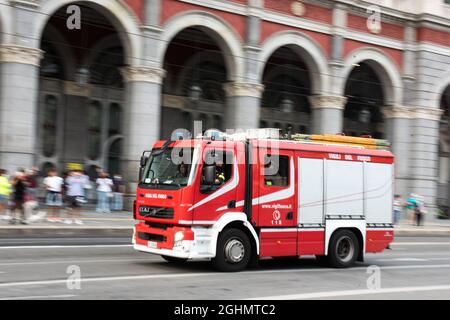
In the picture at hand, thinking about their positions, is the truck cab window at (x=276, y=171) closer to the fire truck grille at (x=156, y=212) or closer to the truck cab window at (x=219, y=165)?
the truck cab window at (x=219, y=165)

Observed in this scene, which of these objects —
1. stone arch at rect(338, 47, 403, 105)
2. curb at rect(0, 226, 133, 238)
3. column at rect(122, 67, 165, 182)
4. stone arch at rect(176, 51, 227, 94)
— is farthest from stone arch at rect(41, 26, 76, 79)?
stone arch at rect(338, 47, 403, 105)

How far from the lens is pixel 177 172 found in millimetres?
12055

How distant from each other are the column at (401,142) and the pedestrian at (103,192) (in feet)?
54.3

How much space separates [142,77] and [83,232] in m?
8.45

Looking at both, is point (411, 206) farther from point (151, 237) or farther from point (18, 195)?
point (151, 237)

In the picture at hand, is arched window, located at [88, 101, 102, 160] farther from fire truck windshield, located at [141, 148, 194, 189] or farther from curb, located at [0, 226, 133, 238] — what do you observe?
fire truck windshield, located at [141, 148, 194, 189]

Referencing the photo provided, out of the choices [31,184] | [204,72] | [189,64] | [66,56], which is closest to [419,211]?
[204,72]

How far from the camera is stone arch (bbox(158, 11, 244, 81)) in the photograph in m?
26.3

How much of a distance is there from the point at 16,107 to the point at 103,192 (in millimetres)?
4764

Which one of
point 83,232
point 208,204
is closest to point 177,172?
point 208,204

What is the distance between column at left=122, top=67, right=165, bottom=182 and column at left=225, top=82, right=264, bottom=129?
151 inches

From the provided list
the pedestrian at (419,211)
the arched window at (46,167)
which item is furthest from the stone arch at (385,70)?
the arched window at (46,167)

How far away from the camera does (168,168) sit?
40.3 feet

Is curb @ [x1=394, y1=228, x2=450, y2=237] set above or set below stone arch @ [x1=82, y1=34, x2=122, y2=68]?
below
